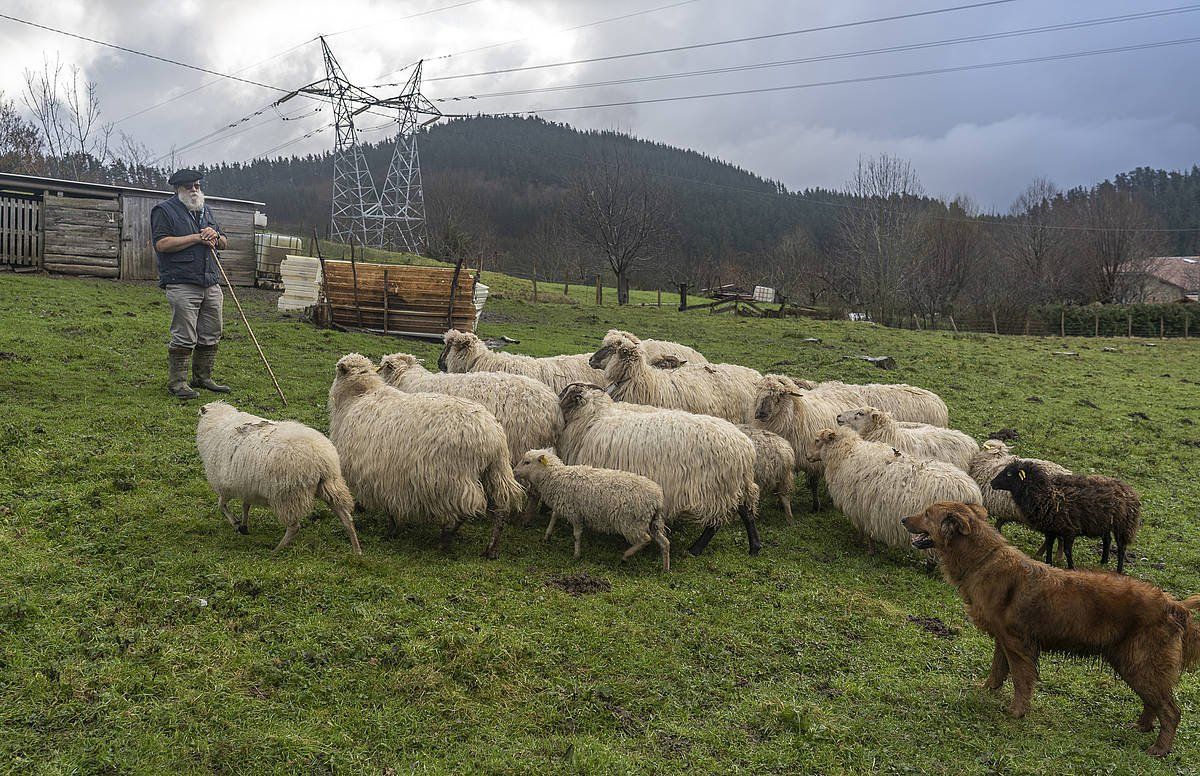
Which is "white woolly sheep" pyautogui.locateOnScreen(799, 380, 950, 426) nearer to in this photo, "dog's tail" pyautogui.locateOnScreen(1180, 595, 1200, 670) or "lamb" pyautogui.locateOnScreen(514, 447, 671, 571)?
"lamb" pyautogui.locateOnScreen(514, 447, 671, 571)

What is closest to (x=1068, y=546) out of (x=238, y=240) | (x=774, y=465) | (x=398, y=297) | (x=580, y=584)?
(x=774, y=465)

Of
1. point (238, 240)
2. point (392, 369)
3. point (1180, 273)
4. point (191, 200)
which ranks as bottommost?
point (392, 369)

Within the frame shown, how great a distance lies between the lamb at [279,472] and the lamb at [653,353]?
167 inches

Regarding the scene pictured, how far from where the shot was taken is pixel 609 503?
256 inches

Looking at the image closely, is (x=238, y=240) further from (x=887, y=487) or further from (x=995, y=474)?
(x=995, y=474)

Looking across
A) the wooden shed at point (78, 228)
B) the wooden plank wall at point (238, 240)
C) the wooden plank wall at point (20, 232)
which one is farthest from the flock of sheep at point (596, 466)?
the wooden plank wall at point (238, 240)

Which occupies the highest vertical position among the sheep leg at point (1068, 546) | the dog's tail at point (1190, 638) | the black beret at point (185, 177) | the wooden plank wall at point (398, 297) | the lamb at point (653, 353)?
the black beret at point (185, 177)

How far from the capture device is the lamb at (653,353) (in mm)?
9586

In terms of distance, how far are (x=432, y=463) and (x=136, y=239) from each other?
866 inches

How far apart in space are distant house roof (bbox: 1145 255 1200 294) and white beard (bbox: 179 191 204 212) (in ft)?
269

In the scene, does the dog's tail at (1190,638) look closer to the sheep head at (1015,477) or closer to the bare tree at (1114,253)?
the sheep head at (1015,477)

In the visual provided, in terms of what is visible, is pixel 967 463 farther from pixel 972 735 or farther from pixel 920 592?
pixel 972 735

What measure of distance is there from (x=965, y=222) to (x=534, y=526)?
6341 centimetres

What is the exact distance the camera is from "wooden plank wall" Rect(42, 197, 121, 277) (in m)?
21.5
